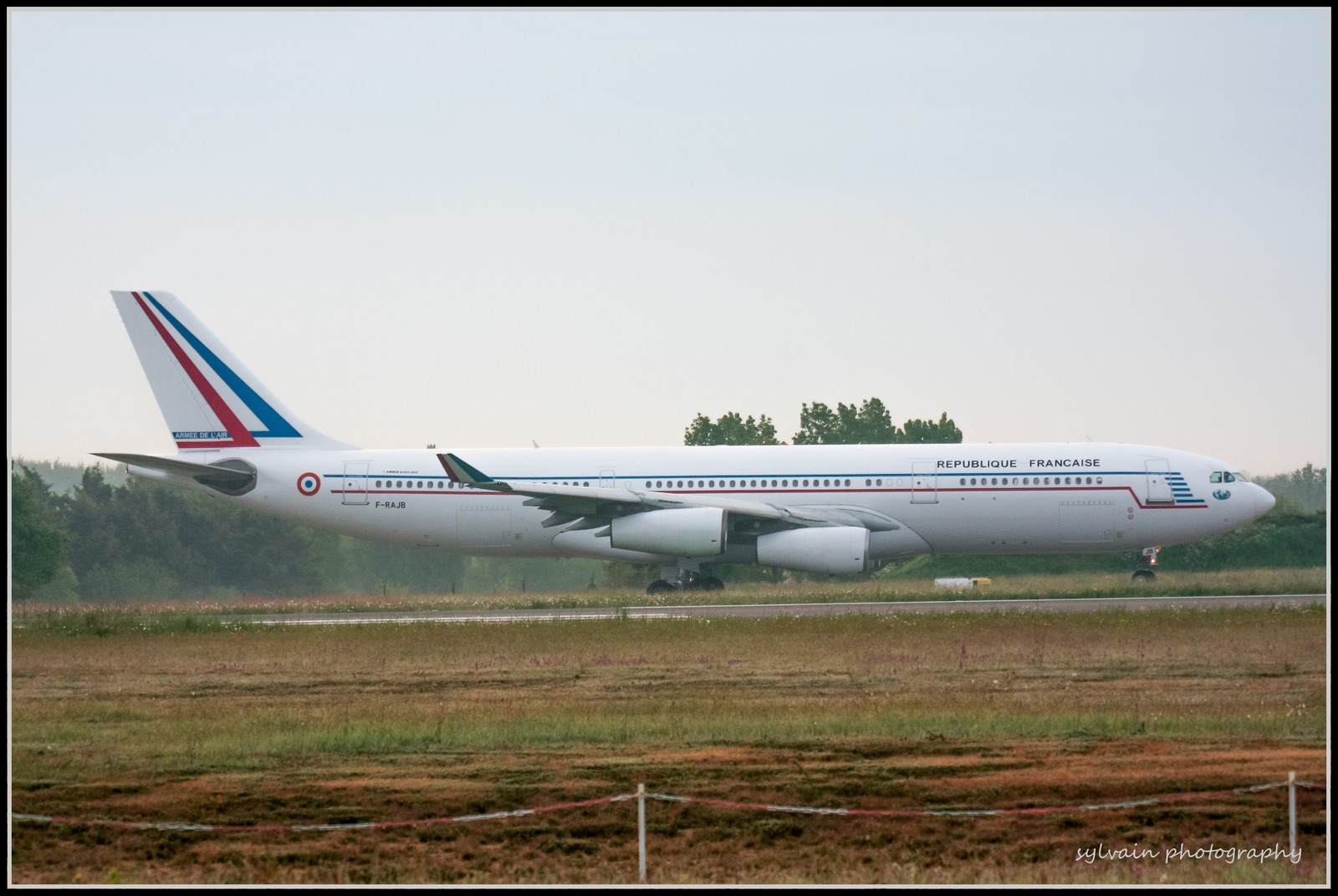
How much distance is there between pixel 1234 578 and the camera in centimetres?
3584

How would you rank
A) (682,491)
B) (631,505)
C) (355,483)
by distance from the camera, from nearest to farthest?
(631,505)
(682,491)
(355,483)

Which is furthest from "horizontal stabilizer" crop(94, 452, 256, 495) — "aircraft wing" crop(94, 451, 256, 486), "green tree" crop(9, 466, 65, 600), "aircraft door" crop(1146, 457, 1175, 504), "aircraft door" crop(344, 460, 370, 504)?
"aircraft door" crop(1146, 457, 1175, 504)

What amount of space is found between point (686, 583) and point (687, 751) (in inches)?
841

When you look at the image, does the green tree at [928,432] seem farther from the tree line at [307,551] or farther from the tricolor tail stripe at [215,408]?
the tricolor tail stripe at [215,408]

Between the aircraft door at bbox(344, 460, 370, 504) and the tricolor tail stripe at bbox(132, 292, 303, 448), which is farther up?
the tricolor tail stripe at bbox(132, 292, 303, 448)

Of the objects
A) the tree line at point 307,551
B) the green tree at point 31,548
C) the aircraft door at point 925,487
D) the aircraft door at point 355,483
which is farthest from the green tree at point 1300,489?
the green tree at point 31,548

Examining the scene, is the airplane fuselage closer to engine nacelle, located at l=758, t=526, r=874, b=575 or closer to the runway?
engine nacelle, located at l=758, t=526, r=874, b=575

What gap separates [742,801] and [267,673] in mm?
11172

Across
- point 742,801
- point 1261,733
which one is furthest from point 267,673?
point 1261,733

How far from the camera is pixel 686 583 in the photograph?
1474 inches

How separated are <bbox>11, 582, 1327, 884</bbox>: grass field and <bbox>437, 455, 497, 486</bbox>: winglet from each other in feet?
30.7

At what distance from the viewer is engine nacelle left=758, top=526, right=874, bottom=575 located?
35281 millimetres

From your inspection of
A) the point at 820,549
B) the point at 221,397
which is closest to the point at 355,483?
the point at 221,397

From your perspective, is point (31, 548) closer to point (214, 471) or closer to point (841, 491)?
point (214, 471)
